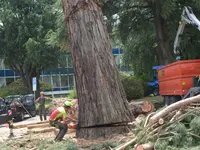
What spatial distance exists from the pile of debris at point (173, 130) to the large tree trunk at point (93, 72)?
256 cm

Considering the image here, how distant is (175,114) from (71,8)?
4.47 meters

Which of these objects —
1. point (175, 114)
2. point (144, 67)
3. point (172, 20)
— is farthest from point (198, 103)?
point (144, 67)

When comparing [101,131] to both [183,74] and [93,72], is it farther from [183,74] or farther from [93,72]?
[183,74]

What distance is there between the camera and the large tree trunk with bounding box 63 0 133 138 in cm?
1010

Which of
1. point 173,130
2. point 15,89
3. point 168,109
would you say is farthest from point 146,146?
point 15,89

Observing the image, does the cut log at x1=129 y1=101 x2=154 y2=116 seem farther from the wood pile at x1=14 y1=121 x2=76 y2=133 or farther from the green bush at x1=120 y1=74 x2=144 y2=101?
the green bush at x1=120 y1=74 x2=144 y2=101

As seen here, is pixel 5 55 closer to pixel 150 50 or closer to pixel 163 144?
pixel 150 50

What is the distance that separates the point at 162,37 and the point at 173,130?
646 inches

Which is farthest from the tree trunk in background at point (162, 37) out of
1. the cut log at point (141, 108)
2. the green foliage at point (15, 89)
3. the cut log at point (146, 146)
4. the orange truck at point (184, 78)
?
the green foliage at point (15, 89)

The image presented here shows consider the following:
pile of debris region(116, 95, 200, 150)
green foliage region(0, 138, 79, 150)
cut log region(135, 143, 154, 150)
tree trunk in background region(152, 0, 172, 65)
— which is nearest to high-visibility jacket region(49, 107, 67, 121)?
green foliage region(0, 138, 79, 150)

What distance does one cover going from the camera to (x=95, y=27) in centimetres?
1028

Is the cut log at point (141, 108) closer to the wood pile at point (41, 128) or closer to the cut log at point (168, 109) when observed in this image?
the wood pile at point (41, 128)

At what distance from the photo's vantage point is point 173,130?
6.85 metres

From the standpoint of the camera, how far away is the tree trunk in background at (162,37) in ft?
73.1
